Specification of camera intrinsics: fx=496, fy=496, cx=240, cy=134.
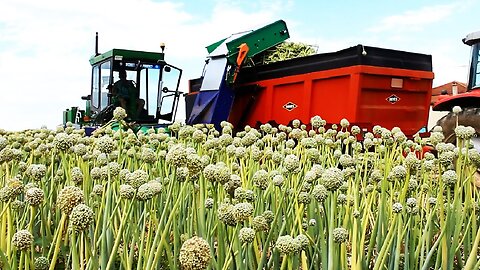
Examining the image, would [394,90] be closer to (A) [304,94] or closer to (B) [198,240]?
(A) [304,94]

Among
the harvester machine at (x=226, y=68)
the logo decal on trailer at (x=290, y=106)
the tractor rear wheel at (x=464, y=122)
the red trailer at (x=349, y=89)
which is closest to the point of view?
the tractor rear wheel at (x=464, y=122)

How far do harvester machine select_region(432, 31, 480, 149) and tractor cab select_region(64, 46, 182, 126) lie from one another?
440cm

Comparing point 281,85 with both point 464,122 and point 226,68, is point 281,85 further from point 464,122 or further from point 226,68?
point 464,122

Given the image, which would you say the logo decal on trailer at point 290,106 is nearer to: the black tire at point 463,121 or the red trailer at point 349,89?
A: the red trailer at point 349,89

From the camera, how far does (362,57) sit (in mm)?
→ 6473

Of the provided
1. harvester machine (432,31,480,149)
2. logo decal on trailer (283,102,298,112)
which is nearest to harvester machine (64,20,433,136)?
logo decal on trailer (283,102,298,112)

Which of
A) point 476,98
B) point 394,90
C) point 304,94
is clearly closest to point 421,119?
point 394,90

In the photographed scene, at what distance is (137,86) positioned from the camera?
27.7 ft

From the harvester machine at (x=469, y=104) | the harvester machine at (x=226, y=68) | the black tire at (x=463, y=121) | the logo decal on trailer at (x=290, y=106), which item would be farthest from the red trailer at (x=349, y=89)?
the black tire at (x=463, y=121)

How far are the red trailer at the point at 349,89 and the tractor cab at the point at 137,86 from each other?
1421 mm

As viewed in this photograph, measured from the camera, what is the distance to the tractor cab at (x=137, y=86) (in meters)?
8.31

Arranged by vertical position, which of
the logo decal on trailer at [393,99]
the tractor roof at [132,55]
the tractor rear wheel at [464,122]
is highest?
the tractor roof at [132,55]

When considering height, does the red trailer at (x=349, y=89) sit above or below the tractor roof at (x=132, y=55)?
below

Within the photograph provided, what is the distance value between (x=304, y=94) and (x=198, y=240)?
6281 millimetres
